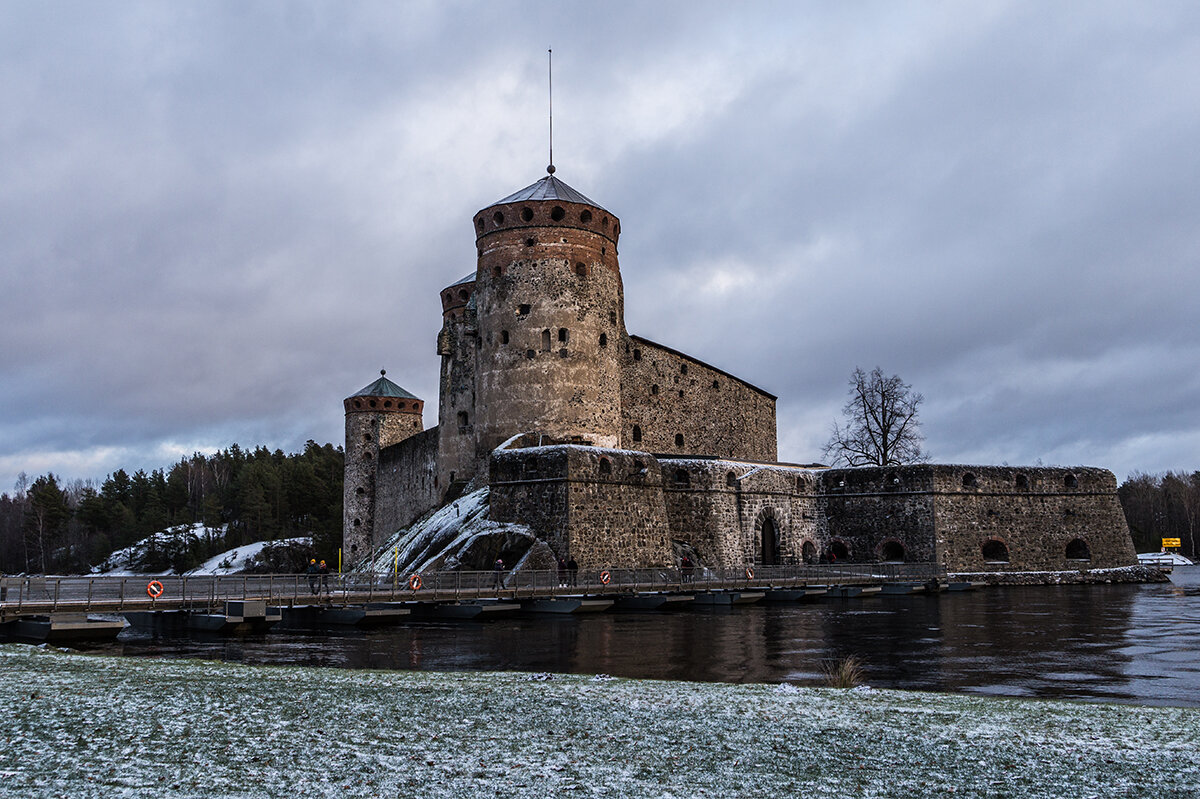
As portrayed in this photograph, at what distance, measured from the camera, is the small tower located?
170ft

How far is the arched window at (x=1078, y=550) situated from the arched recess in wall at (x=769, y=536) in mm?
13256

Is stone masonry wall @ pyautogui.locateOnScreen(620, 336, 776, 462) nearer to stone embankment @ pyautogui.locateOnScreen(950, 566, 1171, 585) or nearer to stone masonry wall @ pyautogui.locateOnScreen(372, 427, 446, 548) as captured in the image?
stone masonry wall @ pyautogui.locateOnScreen(372, 427, 446, 548)

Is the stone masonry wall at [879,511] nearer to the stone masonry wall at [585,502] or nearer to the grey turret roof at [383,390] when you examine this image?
the stone masonry wall at [585,502]

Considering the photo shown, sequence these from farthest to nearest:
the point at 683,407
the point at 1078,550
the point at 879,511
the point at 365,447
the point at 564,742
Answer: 1. the point at 365,447
2. the point at 683,407
3. the point at 1078,550
4. the point at 879,511
5. the point at 564,742

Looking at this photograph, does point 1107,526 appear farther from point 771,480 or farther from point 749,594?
point 749,594

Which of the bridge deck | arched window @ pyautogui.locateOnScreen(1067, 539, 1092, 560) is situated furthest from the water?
arched window @ pyautogui.locateOnScreen(1067, 539, 1092, 560)

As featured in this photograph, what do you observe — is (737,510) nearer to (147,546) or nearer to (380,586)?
(380,586)

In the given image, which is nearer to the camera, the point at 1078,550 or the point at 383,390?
the point at 1078,550

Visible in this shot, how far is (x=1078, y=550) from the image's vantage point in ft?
132

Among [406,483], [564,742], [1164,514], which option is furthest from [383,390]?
[1164,514]

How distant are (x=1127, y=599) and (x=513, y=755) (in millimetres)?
28705

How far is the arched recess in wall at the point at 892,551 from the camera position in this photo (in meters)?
39.0

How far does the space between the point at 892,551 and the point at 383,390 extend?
2915cm

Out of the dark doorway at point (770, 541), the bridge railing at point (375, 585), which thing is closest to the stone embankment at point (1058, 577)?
the bridge railing at point (375, 585)
